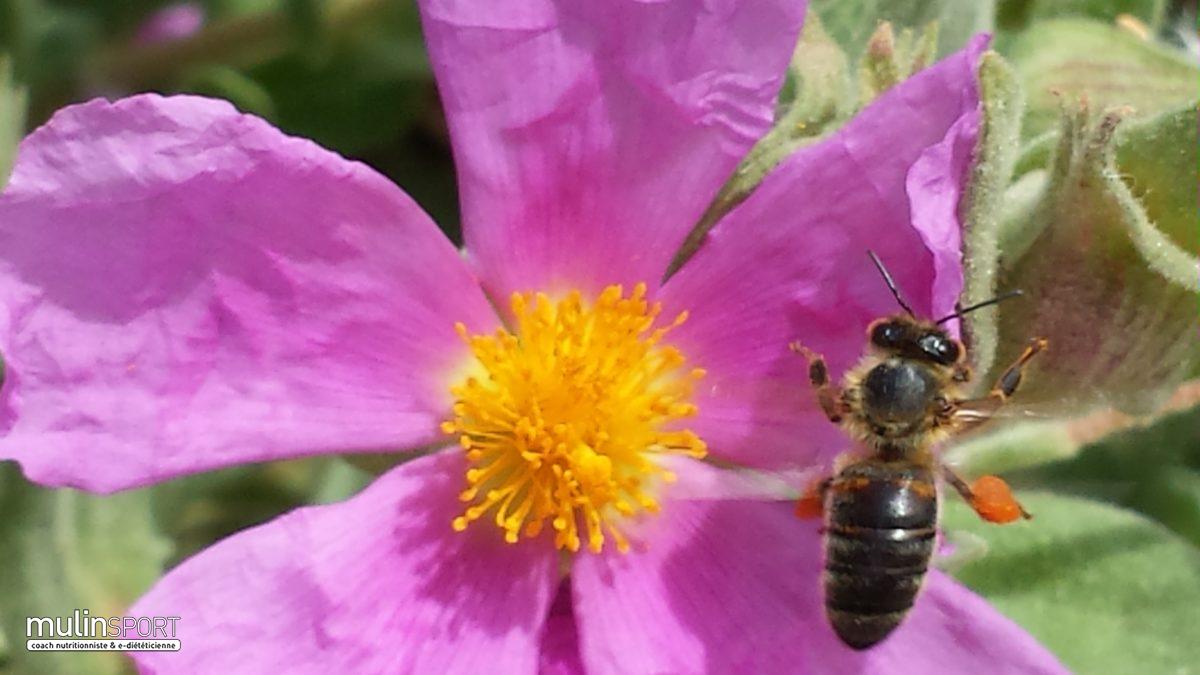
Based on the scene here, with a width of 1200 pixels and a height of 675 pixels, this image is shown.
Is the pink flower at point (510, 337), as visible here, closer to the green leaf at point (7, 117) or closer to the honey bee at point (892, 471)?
the honey bee at point (892, 471)

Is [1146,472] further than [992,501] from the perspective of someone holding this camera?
Yes

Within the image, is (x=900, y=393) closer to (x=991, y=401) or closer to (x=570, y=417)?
(x=991, y=401)

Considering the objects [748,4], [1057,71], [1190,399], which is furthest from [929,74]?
[1190,399]

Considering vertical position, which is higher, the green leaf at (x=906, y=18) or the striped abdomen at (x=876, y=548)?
the green leaf at (x=906, y=18)

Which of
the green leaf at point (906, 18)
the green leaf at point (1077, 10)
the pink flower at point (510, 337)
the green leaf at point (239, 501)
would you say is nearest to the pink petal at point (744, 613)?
the pink flower at point (510, 337)

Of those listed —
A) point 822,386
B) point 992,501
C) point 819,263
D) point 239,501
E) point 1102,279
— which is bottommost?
point 992,501

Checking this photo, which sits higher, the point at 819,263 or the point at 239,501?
the point at 239,501

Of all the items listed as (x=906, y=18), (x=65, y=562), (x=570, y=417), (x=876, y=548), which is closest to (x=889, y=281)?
(x=876, y=548)
